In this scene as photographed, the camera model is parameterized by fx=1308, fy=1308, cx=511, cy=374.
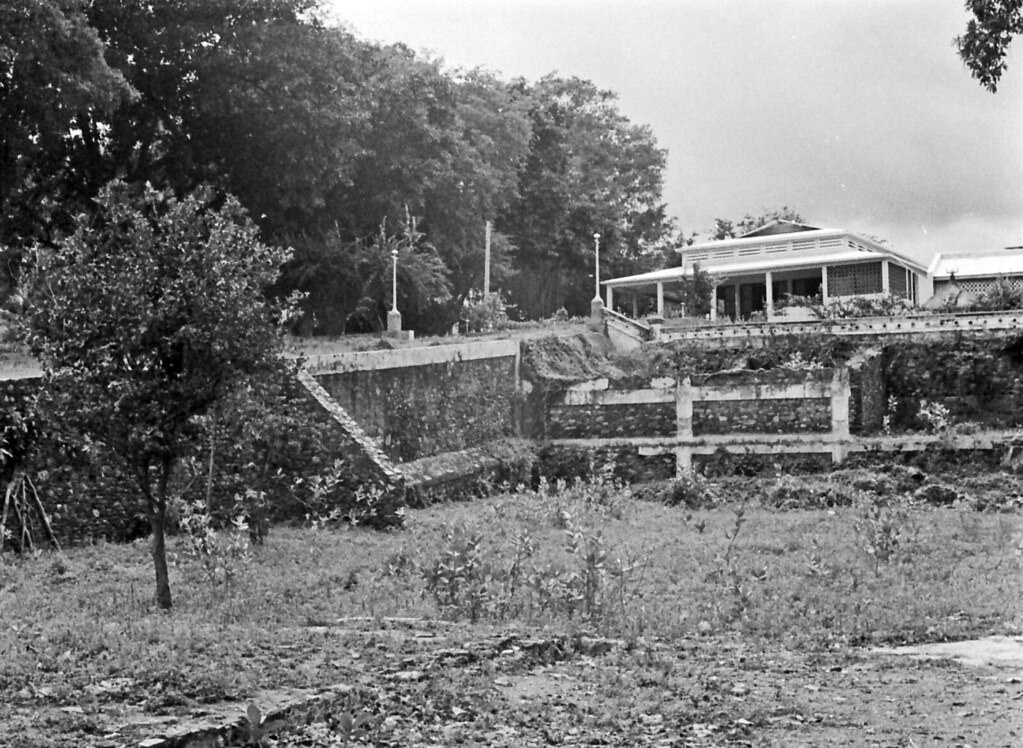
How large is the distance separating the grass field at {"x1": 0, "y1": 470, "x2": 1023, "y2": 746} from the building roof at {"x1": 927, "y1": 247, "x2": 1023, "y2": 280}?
23.0m

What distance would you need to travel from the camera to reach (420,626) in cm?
1055

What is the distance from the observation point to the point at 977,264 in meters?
43.2

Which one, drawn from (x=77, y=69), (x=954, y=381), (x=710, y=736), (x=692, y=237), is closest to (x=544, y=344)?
(x=954, y=381)

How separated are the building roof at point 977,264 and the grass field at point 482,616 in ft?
75.6

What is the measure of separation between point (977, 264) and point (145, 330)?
36.2m

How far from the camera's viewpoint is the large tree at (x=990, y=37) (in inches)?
354

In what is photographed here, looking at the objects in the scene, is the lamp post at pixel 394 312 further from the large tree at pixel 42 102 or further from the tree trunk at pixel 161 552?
the tree trunk at pixel 161 552

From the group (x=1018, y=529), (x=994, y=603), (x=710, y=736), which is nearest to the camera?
(x=710, y=736)

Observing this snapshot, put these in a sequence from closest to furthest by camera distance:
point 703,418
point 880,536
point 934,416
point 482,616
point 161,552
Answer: point 482,616 < point 161,552 < point 880,536 < point 703,418 < point 934,416

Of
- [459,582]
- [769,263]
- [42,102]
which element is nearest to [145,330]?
[459,582]

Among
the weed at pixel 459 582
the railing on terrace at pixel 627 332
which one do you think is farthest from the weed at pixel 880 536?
the railing on terrace at pixel 627 332

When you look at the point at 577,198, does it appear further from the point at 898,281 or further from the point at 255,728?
the point at 255,728

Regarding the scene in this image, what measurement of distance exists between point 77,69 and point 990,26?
18710 mm

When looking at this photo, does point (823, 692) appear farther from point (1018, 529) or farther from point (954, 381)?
point (954, 381)
